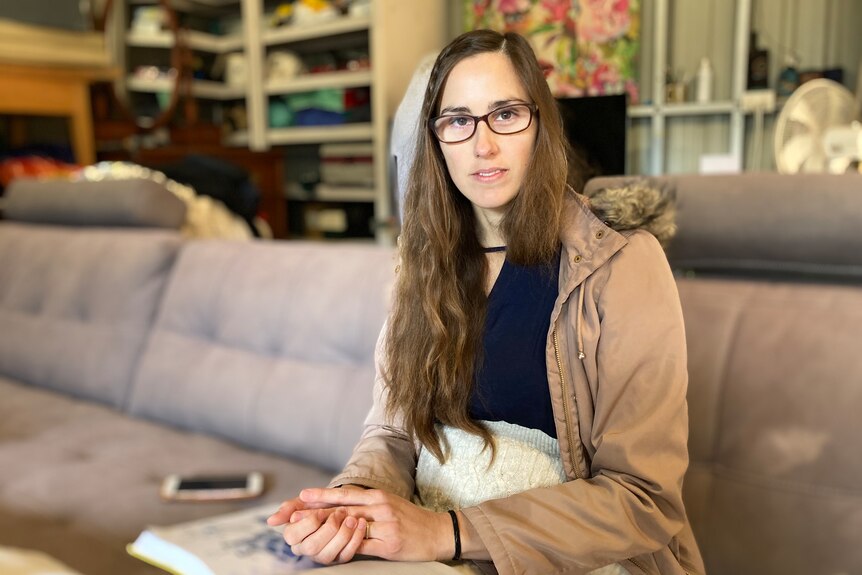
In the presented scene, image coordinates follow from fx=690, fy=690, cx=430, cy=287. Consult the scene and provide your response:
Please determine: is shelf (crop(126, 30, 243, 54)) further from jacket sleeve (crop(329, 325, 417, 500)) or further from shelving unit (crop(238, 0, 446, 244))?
jacket sleeve (crop(329, 325, 417, 500))

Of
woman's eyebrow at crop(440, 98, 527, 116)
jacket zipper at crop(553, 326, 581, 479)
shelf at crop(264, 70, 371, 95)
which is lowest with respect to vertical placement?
jacket zipper at crop(553, 326, 581, 479)

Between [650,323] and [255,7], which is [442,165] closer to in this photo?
[650,323]

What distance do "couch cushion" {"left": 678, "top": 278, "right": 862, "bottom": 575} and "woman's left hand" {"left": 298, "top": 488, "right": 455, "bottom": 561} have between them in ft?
1.79

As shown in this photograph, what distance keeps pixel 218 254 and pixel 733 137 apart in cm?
263

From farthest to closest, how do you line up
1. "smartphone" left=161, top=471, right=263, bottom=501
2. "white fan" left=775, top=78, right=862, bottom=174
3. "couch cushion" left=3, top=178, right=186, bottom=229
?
"couch cushion" left=3, top=178, right=186, bottom=229 < "white fan" left=775, top=78, right=862, bottom=174 < "smartphone" left=161, top=471, right=263, bottom=501

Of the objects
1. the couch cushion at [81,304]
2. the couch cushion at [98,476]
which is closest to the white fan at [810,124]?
the couch cushion at [98,476]

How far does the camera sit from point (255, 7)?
4.14m

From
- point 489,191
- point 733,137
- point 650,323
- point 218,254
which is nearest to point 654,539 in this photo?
point 650,323

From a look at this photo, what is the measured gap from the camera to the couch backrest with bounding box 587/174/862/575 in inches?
40.9

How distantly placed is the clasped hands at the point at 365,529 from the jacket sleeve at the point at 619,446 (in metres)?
0.05

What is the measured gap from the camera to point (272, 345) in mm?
1739

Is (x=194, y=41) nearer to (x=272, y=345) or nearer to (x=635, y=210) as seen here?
(x=272, y=345)

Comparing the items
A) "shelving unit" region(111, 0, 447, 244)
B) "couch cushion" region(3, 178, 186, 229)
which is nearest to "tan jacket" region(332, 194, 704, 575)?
"couch cushion" region(3, 178, 186, 229)

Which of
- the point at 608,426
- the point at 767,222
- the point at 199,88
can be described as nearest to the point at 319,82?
the point at 199,88
